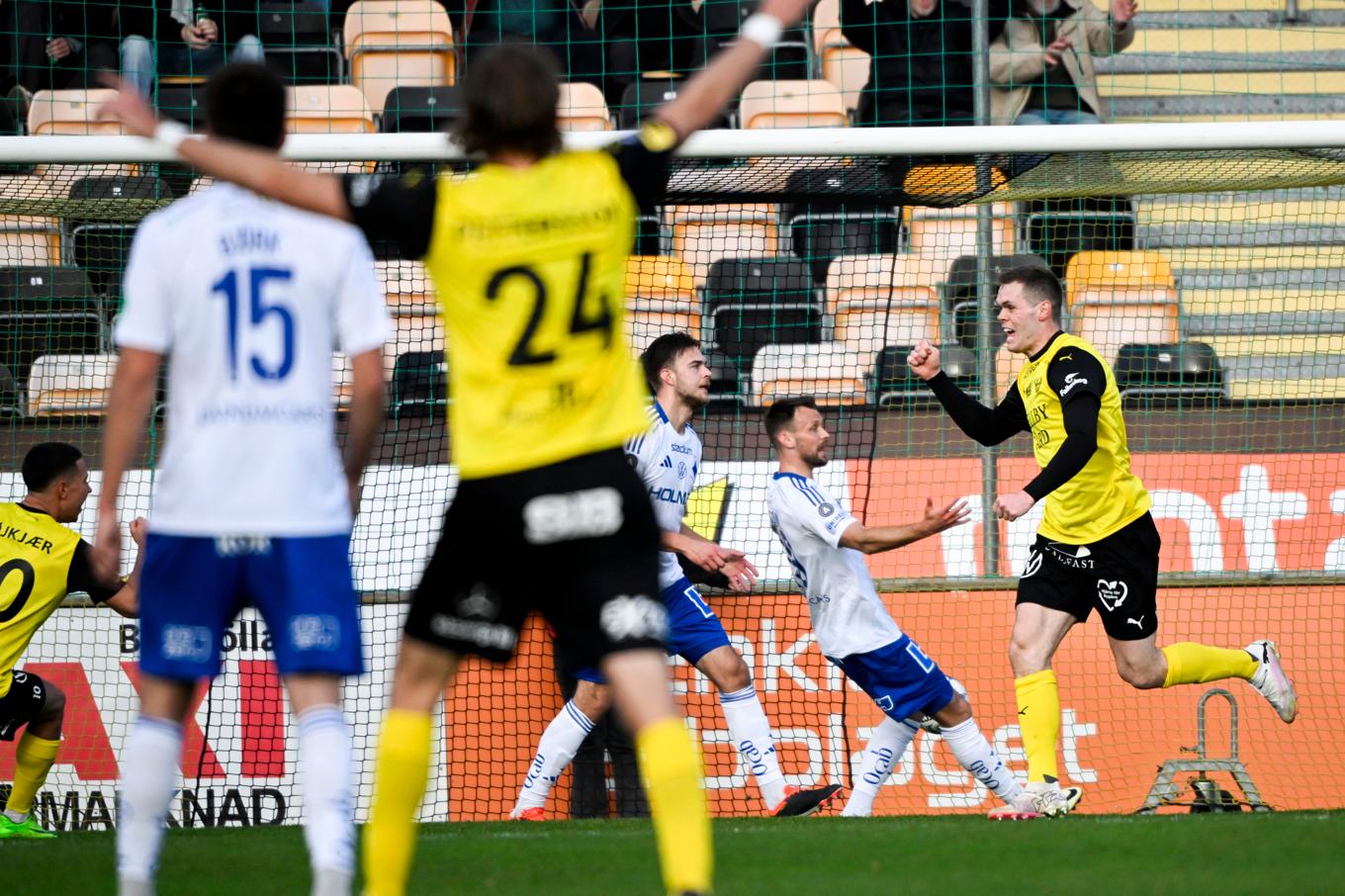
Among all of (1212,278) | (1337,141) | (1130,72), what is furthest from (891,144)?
(1130,72)

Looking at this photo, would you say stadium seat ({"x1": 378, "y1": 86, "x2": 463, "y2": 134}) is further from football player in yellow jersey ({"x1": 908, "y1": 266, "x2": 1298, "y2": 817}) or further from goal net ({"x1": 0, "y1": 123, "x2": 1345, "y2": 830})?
football player in yellow jersey ({"x1": 908, "y1": 266, "x2": 1298, "y2": 817})

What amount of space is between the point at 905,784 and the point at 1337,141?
12.5 ft

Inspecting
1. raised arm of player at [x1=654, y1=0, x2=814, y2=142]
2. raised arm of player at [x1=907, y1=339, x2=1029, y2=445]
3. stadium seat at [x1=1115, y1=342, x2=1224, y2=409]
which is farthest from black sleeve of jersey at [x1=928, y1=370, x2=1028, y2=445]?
raised arm of player at [x1=654, y1=0, x2=814, y2=142]

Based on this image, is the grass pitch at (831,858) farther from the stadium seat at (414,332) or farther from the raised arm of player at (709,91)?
the stadium seat at (414,332)

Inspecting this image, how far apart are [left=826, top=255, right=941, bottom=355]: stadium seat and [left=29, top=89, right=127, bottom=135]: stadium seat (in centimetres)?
456

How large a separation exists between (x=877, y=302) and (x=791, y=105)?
75.6 inches

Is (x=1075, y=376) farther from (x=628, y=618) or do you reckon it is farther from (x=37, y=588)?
(x=37, y=588)

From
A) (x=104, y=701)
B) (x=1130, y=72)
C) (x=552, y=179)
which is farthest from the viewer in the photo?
(x=1130, y=72)

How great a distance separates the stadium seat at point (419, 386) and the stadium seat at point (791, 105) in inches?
121

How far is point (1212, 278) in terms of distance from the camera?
1097 cm

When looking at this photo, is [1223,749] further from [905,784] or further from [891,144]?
[891,144]

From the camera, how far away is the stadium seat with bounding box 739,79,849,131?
1121 centimetres

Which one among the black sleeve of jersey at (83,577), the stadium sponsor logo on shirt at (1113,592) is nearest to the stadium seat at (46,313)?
the black sleeve of jersey at (83,577)

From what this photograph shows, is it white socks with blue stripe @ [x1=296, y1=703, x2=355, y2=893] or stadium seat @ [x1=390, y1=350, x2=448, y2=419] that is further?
stadium seat @ [x1=390, y1=350, x2=448, y2=419]
